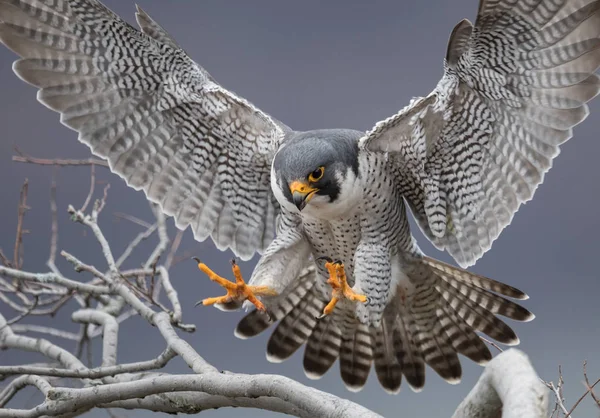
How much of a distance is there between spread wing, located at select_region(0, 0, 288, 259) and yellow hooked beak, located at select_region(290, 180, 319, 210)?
23.2 inches

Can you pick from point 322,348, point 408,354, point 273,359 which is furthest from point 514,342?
point 273,359

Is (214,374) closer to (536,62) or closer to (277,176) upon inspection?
(277,176)

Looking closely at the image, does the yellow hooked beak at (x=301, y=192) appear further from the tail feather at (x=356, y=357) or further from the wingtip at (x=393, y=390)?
the wingtip at (x=393, y=390)

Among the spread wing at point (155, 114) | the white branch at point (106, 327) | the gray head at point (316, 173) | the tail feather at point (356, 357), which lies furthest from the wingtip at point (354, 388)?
the white branch at point (106, 327)

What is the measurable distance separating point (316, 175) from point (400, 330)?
118cm

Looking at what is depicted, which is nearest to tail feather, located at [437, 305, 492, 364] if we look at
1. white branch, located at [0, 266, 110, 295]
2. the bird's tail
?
the bird's tail

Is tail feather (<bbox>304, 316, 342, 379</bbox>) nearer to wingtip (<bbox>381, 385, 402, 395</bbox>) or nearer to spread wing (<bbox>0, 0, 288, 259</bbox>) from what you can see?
wingtip (<bbox>381, 385, 402, 395</bbox>)

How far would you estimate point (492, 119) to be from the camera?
11.2ft

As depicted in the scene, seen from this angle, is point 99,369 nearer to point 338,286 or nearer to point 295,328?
point 338,286

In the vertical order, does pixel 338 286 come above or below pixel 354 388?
above

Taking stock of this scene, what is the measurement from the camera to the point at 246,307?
3566 mm

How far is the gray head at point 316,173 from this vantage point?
313 cm

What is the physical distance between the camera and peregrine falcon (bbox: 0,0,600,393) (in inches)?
127

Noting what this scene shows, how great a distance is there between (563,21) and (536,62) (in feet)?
0.64
